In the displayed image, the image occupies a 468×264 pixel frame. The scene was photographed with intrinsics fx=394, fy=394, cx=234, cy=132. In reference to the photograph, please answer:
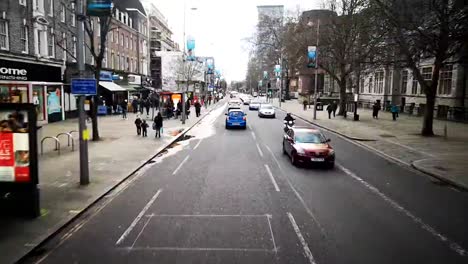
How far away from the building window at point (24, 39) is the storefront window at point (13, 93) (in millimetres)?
2547

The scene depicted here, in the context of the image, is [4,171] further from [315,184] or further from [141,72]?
[141,72]

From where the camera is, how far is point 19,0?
26.7m

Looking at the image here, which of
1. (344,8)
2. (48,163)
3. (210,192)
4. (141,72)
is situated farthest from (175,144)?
(141,72)

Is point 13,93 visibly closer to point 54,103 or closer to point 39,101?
point 39,101

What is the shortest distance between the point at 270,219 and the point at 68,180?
267 inches

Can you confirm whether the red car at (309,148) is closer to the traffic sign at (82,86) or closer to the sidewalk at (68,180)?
the sidewalk at (68,180)

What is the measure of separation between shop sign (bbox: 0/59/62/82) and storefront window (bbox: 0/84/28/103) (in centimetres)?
105

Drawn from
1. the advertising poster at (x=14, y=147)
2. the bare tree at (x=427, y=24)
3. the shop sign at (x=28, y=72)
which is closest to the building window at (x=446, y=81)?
the bare tree at (x=427, y=24)

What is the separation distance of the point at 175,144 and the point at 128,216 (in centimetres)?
1254

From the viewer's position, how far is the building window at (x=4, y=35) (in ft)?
81.4

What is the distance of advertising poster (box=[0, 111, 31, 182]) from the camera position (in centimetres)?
855

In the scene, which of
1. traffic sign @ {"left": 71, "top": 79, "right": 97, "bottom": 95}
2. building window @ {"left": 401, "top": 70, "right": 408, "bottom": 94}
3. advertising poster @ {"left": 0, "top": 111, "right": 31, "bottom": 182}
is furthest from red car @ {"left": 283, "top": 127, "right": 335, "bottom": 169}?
building window @ {"left": 401, "top": 70, "right": 408, "bottom": 94}

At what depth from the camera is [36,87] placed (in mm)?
29562

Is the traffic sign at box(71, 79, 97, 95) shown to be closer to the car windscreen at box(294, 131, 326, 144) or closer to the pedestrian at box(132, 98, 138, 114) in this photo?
the car windscreen at box(294, 131, 326, 144)
